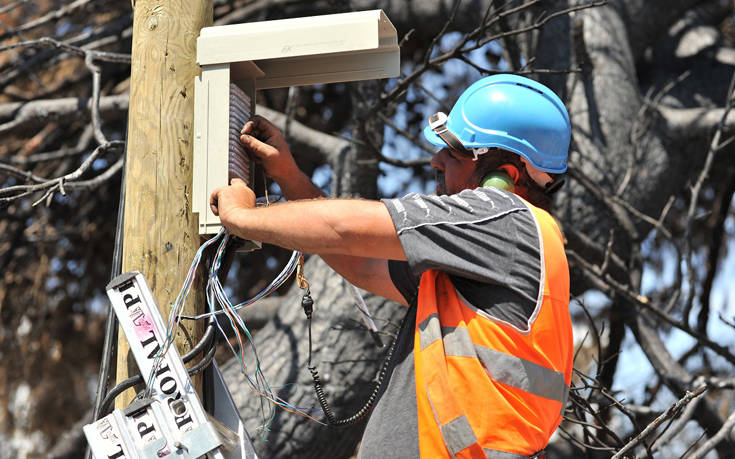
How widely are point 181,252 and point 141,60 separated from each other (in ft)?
2.01

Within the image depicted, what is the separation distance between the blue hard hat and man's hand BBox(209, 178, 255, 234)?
0.63 meters

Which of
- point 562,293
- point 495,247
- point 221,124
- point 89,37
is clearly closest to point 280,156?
point 221,124

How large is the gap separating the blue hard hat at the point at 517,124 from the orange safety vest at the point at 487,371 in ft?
0.94

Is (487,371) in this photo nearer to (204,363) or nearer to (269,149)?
(204,363)

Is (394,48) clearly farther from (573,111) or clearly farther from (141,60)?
(573,111)

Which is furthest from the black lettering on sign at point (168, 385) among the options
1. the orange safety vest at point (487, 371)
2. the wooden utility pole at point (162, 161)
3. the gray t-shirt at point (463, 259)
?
the orange safety vest at point (487, 371)

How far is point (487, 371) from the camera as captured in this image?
6.72 feet

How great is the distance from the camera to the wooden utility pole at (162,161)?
7.69 feet

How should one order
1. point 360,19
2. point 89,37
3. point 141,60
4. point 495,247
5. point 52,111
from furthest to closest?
point 89,37, point 52,111, point 141,60, point 360,19, point 495,247

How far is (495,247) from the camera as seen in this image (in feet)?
6.86

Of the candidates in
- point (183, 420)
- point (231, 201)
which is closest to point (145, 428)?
point (183, 420)

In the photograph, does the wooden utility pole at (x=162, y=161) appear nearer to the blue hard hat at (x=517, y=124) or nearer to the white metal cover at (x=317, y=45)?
the white metal cover at (x=317, y=45)

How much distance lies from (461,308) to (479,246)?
174 mm

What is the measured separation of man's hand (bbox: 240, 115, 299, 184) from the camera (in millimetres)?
2479
